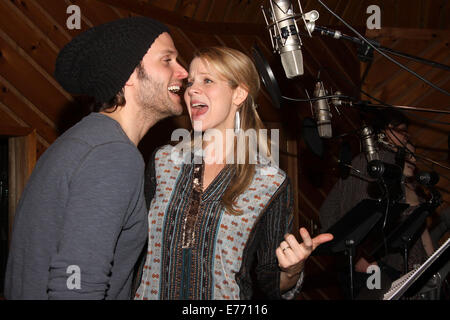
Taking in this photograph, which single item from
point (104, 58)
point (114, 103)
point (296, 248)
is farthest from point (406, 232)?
point (104, 58)

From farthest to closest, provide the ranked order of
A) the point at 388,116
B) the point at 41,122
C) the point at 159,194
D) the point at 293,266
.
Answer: the point at 388,116 < the point at 41,122 < the point at 159,194 < the point at 293,266

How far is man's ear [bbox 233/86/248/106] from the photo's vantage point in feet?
7.09

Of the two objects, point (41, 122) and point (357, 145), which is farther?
point (357, 145)

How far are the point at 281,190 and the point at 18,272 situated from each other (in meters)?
1.16

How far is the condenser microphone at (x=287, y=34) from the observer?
1656 mm

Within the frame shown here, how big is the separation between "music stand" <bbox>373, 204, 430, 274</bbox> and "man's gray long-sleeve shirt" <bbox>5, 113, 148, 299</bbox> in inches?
63.9

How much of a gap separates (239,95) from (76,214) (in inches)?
47.9

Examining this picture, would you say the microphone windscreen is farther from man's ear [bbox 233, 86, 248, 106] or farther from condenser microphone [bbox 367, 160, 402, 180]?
condenser microphone [bbox 367, 160, 402, 180]

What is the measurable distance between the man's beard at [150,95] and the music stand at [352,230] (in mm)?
987

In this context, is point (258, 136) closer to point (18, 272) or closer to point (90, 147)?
point (90, 147)

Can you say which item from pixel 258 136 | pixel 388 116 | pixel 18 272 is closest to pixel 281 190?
pixel 258 136

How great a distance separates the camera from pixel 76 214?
1165 millimetres

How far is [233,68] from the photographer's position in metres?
2.10

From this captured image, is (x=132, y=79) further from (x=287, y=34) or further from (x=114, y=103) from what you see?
(x=287, y=34)
